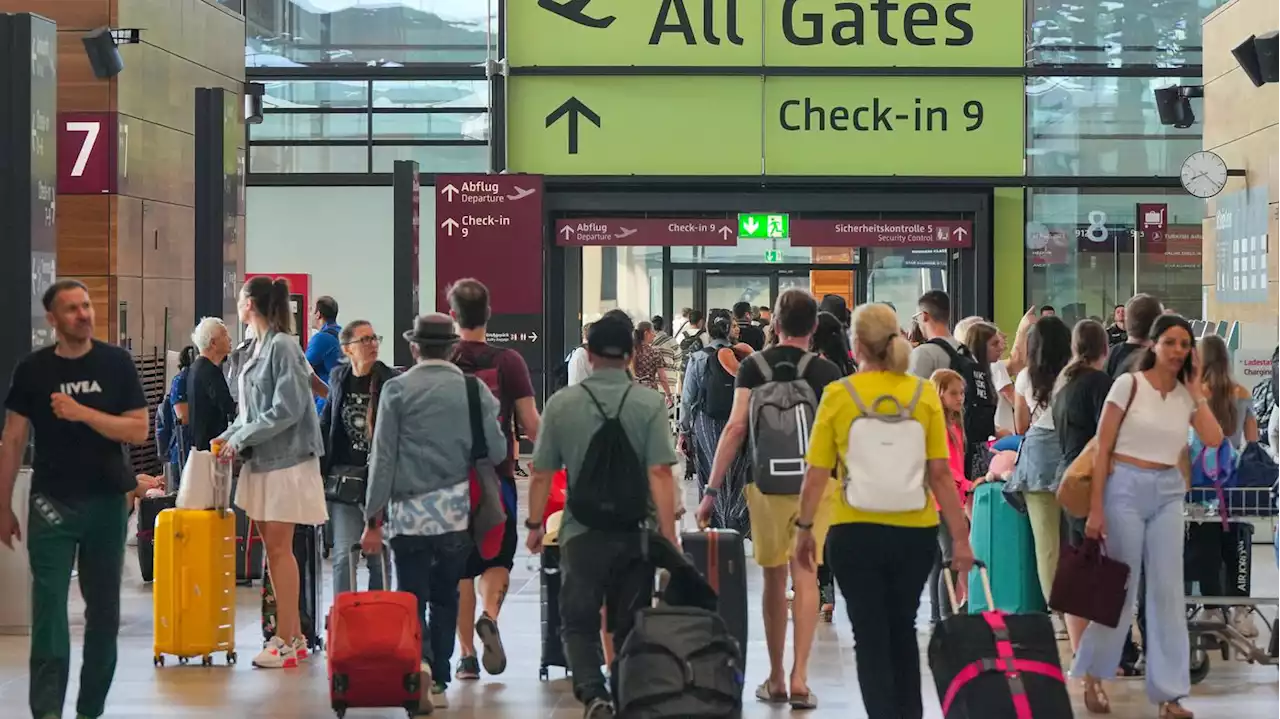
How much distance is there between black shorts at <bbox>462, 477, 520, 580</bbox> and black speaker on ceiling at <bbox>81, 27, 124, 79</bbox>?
25.6ft

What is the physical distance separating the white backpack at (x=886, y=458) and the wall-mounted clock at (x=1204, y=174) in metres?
12.3

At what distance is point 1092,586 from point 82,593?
12.6ft

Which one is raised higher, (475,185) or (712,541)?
(475,185)

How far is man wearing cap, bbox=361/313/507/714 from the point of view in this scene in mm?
7445

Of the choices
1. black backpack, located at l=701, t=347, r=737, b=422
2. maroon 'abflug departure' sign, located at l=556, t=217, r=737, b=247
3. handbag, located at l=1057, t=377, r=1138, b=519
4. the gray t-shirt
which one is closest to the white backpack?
handbag, located at l=1057, t=377, r=1138, b=519

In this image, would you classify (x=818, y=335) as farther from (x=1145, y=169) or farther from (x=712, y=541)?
(x=1145, y=169)

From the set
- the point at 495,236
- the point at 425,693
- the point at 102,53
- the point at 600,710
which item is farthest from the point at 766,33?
the point at 600,710

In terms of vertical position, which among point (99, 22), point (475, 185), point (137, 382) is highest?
point (99, 22)

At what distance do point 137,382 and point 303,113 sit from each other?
17.8 m

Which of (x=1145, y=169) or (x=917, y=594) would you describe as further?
(x=1145, y=169)

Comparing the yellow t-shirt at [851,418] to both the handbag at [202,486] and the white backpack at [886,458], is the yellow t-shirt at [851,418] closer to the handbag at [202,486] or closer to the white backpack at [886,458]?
the white backpack at [886,458]

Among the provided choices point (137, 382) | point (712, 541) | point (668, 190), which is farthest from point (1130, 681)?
point (668, 190)

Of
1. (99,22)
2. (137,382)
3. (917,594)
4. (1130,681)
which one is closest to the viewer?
(917,594)

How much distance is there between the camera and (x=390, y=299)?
79.8 ft
